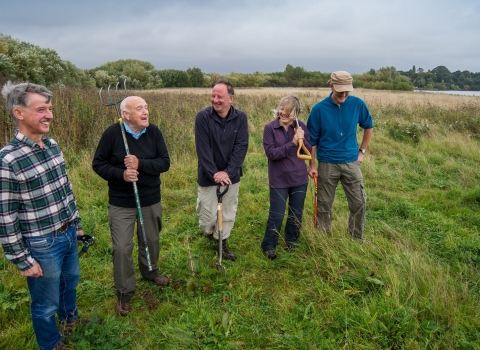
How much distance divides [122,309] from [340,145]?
3006 mm

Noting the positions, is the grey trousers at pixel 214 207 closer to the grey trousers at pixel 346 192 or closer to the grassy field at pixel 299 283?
the grassy field at pixel 299 283

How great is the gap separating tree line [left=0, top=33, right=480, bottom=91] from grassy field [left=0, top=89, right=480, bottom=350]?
243 centimetres

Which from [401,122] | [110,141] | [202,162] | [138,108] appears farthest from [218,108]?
[401,122]

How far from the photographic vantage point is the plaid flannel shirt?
2.16m

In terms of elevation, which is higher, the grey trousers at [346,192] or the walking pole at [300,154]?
the walking pole at [300,154]

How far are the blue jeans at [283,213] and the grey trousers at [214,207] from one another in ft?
1.61

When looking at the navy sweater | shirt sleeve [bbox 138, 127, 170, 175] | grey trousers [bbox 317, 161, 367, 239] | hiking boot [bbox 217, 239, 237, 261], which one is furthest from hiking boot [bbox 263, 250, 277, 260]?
shirt sleeve [bbox 138, 127, 170, 175]

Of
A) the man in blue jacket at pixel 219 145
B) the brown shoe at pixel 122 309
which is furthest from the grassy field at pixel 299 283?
the man in blue jacket at pixel 219 145

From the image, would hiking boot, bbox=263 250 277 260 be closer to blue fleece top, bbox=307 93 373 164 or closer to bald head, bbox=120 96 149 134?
blue fleece top, bbox=307 93 373 164

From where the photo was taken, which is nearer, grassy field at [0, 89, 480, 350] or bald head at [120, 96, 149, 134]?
grassy field at [0, 89, 480, 350]

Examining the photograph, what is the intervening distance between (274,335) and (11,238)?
2036mm

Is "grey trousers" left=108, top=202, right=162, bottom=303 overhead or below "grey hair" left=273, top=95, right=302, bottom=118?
below

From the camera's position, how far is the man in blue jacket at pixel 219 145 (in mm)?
3850

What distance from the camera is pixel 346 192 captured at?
4223mm
